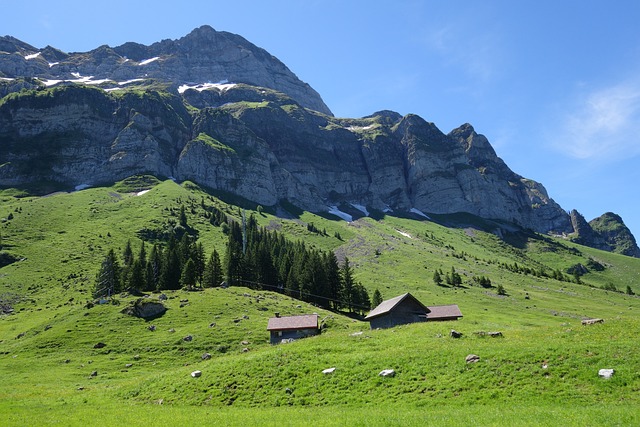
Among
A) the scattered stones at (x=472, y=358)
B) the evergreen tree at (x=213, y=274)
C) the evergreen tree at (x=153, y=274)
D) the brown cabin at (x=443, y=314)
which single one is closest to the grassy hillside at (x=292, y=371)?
the scattered stones at (x=472, y=358)

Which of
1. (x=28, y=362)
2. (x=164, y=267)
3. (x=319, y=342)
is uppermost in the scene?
(x=164, y=267)

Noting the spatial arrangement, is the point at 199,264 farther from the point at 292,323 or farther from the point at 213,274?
the point at 292,323

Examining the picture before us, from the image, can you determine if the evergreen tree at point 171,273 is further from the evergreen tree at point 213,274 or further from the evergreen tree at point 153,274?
the evergreen tree at point 213,274

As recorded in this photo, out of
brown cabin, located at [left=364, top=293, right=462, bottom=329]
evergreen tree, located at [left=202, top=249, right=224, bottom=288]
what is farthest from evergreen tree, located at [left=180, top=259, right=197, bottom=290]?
brown cabin, located at [left=364, top=293, right=462, bottom=329]

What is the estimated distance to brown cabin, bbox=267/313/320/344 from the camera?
64.8 meters

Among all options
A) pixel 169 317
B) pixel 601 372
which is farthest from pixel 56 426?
pixel 169 317

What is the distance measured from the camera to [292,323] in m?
66.1

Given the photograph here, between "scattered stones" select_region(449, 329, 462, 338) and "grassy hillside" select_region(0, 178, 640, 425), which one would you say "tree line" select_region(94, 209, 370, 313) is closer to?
"grassy hillside" select_region(0, 178, 640, 425)

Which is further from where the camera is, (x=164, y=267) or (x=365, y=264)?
(x=365, y=264)

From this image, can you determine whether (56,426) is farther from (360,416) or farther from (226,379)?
(360,416)

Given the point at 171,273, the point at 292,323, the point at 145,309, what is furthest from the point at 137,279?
the point at 292,323

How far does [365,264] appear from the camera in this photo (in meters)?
184

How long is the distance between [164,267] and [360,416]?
303ft

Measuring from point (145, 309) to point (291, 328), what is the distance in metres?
29.2
